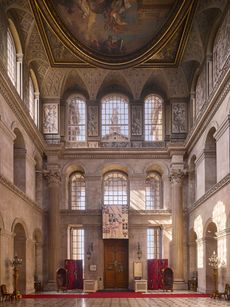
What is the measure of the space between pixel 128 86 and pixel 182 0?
13.3 meters

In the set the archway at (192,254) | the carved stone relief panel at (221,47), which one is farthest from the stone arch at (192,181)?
the carved stone relief panel at (221,47)

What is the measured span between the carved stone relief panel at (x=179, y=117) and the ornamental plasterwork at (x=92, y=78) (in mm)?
5141

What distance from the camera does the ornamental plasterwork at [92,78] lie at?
40.2m

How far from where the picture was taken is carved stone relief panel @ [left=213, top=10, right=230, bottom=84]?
28.6 m

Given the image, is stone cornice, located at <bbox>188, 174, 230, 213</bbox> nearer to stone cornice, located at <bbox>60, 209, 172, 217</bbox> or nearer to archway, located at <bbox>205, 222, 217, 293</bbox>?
archway, located at <bbox>205, 222, 217, 293</bbox>

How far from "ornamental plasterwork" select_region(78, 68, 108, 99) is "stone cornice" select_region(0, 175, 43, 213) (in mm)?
8714

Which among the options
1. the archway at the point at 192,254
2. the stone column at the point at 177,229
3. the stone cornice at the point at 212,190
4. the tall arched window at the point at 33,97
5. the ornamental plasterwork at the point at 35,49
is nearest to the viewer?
the stone cornice at the point at 212,190

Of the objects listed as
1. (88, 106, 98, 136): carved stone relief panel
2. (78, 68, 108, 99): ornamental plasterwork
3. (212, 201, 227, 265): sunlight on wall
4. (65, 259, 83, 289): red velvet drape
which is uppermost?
(78, 68, 108, 99): ornamental plasterwork

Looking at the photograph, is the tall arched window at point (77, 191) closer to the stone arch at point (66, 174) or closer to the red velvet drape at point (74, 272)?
the stone arch at point (66, 174)

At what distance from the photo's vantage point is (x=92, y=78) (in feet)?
134

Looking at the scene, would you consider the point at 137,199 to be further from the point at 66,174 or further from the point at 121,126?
the point at 121,126

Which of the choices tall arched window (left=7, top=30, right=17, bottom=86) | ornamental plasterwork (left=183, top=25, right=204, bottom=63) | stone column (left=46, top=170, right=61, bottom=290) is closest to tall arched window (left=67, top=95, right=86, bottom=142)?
stone column (left=46, top=170, right=61, bottom=290)

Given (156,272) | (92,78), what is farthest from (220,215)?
(92,78)

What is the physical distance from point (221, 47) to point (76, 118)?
14.4 m
